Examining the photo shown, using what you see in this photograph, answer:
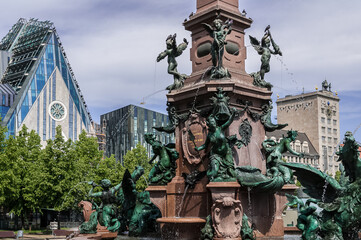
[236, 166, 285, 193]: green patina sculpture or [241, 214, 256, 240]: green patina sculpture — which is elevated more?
[236, 166, 285, 193]: green patina sculpture

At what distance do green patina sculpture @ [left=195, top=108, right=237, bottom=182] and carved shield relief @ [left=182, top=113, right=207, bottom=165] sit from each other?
107 cm

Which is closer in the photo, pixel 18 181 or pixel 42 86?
pixel 18 181

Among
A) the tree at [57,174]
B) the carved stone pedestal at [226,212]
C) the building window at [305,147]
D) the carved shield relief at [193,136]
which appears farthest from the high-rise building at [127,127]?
the carved stone pedestal at [226,212]

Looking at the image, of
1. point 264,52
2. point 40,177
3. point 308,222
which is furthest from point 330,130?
point 308,222

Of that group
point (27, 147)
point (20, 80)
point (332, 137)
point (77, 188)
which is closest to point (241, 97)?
point (77, 188)

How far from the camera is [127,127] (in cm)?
8944

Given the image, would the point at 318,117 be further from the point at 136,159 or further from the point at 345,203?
the point at 345,203

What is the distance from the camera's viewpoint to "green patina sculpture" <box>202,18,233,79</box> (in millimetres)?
14680

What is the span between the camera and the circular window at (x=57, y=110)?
85594mm

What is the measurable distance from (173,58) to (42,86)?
72382 millimetres

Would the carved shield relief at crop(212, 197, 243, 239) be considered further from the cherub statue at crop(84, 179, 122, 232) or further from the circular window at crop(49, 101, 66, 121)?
the circular window at crop(49, 101, 66, 121)

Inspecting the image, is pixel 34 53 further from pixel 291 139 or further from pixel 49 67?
pixel 291 139

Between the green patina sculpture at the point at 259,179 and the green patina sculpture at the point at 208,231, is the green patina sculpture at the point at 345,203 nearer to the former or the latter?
the green patina sculpture at the point at 259,179

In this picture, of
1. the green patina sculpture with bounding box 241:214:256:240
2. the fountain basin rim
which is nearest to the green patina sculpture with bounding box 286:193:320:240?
the green patina sculpture with bounding box 241:214:256:240
